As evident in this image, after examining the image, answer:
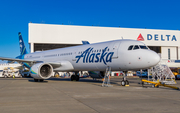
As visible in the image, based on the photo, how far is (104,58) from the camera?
16203mm

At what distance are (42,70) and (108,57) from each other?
8228 mm

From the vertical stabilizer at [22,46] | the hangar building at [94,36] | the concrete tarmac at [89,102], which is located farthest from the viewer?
the hangar building at [94,36]

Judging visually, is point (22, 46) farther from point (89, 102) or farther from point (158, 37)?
point (158, 37)

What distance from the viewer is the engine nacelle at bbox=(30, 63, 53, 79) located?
1872 cm

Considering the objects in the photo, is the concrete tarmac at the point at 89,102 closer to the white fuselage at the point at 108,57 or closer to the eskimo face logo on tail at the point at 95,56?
the white fuselage at the point at 108,57

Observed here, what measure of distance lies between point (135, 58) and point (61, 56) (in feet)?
33.4

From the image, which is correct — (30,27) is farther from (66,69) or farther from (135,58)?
(135,58)

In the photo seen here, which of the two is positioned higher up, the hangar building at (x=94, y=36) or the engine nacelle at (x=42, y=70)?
the hangar building at (x=94, y=36)

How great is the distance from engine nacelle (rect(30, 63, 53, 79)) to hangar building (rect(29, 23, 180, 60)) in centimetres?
2757

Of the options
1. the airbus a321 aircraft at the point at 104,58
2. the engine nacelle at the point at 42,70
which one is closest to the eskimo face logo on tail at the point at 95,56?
the airbus a321 aircraft at the point at 104,58

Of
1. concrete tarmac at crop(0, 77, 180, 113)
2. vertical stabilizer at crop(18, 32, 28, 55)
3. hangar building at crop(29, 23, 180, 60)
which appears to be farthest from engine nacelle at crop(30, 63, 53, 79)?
hangar building at crop(29, 23, 180, 60)

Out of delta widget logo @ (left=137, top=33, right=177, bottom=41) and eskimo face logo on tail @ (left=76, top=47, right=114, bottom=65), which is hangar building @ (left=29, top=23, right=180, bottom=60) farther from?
eskimo face logo on tail @ (left=76, top=47, right=114, bottom=65)

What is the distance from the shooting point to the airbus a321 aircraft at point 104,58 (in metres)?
14.1

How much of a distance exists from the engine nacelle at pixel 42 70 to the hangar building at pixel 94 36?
27573 mm
